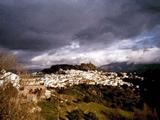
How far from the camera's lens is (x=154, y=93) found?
180750 millimetres

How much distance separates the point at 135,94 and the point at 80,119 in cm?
6987

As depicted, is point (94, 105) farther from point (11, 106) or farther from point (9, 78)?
point (11, 106)

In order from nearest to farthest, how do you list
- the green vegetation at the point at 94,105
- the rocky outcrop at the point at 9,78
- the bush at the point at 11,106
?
1. the bush at the point at 11,106
2. the rocky outcrop at the point at 9,78
3. the green vegetation at the point at 94,105

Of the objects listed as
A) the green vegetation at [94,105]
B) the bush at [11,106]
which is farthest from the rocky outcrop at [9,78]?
the green vegetation at [94,105]

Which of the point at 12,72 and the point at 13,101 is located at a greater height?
the point at 12,72

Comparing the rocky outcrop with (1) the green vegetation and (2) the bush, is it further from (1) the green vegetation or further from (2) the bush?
(1) the green vegetation

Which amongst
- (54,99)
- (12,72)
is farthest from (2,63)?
(54,99)

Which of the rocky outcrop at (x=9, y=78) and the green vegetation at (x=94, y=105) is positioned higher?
the rocky outcrop at (x=9, y=78)

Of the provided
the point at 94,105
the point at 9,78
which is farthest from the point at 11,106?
the point at 94,105

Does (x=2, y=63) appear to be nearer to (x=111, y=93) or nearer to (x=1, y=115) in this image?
(x=1, y=115)

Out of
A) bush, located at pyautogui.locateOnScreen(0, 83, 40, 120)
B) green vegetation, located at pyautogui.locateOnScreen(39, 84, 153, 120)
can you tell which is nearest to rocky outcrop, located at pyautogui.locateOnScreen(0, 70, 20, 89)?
bush, located at pyautogui.locateOnScreen(0, 83, 40, 120)

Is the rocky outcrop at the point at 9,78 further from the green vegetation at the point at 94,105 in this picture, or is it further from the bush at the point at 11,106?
the green vegetation at the point at 94,105

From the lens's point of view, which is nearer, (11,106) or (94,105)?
(11,106)

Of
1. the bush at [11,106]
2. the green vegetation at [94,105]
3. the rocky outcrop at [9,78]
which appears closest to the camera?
the bush at [11,106]
